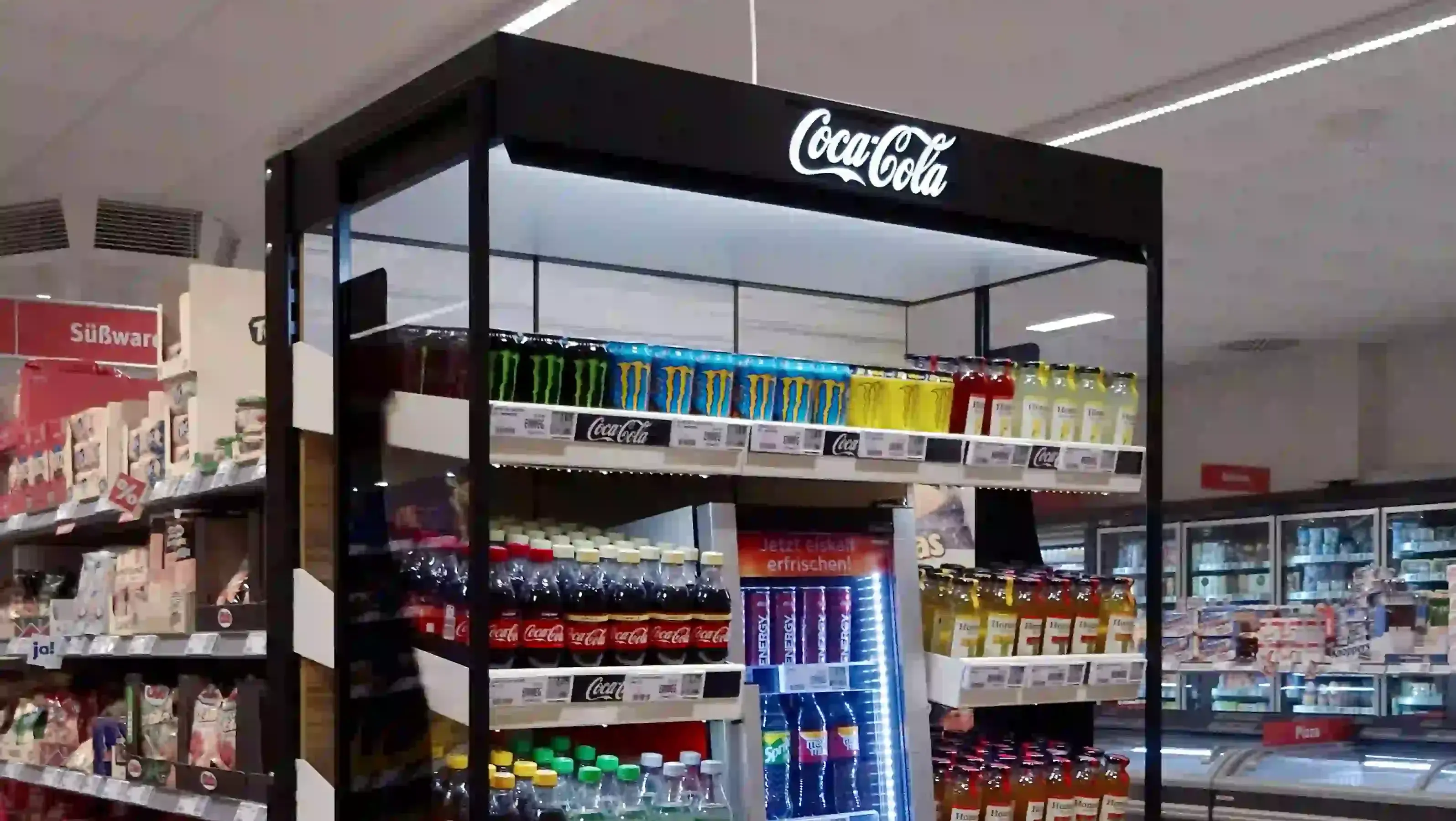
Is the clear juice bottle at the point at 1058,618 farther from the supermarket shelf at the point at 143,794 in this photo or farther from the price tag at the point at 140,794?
the price tag at the point at 140,794

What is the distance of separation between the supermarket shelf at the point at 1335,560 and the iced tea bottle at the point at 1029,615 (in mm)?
7086

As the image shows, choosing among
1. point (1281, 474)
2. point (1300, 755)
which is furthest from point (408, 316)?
point (1281, 474)

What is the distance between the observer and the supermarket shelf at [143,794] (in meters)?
3.25

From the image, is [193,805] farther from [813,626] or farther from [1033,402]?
[1033,402]

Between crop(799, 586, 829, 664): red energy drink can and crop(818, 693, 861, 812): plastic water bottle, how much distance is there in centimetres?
10

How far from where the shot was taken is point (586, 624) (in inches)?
91.0

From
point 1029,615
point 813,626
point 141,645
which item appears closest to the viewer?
point 813,626

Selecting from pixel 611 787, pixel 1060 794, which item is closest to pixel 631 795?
pixel 611 787

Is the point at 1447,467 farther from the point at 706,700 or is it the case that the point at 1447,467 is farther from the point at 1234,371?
the point at 706,700

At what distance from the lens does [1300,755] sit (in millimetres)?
6289

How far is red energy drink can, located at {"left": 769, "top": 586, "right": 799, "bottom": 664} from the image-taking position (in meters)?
2.77

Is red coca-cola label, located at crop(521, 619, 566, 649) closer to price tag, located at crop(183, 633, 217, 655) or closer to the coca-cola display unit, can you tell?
the coca-cola display unit

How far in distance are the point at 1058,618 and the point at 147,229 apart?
6.25m

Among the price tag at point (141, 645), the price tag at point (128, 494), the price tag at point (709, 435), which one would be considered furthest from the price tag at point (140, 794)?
the price tag at point (709, 435)
